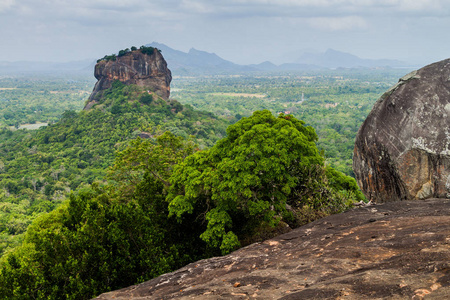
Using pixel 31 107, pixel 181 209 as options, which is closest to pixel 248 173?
pixel 181 209

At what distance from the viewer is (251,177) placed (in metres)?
11.9

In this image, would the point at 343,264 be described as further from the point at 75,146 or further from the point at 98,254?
the point at 75,146

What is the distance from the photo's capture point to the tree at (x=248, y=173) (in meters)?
12.2

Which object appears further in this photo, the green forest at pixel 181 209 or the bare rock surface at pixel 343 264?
the green forest at pixel 181 209

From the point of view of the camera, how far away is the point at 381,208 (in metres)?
10.3

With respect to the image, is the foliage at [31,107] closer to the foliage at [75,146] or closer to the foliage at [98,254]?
the foliage at [75,146]

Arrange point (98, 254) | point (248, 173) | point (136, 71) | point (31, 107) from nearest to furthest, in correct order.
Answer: point (248, 173) → point (98, 254) → point (136, 71) → point (31, 107)

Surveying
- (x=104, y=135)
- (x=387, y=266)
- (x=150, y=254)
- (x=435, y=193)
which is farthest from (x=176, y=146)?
(x=104, y=135)

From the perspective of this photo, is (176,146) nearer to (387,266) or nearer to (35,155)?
(387,266)

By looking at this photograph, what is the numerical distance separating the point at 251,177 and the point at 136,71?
228 ft

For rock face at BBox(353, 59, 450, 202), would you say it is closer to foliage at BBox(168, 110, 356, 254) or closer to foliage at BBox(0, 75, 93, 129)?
foliage at BBox(168, 110, 356, 254)

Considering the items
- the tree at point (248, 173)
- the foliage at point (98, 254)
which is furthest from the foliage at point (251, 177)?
the foliage at point (98, 254)

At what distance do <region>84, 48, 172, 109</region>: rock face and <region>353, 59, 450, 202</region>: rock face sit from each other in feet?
230

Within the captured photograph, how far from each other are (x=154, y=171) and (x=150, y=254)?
7778 mm
